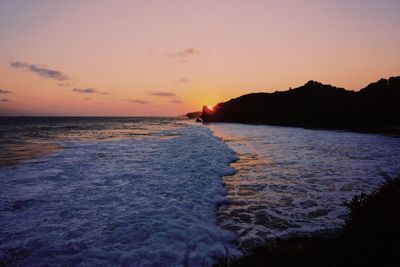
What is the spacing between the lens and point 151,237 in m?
5.78

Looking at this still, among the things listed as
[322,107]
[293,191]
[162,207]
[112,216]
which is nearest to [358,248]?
[162,207]

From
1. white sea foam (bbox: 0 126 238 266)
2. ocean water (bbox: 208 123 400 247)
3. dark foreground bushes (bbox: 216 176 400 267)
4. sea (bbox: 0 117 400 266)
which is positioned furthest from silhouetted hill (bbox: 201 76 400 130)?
dark foreground bushes (bbox: 216 176 400 267)

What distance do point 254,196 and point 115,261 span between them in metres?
5.00

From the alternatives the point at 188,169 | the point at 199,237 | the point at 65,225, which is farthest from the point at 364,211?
the point at 188,169

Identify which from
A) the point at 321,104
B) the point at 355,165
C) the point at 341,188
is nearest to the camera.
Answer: the point at 341,188

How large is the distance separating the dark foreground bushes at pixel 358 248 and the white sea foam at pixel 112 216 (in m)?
1.51

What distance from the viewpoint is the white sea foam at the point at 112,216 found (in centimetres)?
511

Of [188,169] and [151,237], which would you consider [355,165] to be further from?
[151,237]

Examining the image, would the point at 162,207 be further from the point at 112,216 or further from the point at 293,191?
the point at 293,191

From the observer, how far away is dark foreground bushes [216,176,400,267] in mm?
3258

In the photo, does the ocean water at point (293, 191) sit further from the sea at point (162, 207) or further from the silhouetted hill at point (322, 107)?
the silhouetted hill at point (322, 107)

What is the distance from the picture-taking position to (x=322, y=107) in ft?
241

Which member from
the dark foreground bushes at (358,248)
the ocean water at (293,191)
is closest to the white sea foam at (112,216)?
the ocean water at (293,191)

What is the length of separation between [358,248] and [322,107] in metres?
76.9
